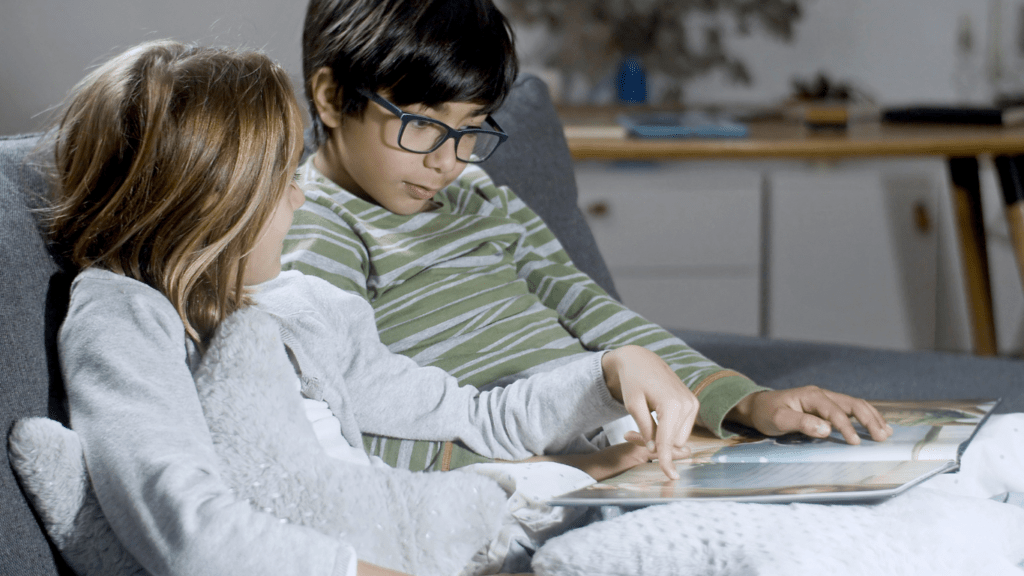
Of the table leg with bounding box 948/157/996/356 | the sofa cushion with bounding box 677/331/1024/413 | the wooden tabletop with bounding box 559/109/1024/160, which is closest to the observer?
the sofa cushion with bounding box 677/331/1024/413

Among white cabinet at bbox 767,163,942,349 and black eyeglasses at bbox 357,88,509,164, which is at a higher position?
black eyeglasses at bbox 357,88,509,164

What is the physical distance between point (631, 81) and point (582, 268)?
1.28 meters

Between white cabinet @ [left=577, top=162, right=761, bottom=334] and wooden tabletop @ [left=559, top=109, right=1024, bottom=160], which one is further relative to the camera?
white cabinet @ [left=577, top=162, right=761, bottom=334]

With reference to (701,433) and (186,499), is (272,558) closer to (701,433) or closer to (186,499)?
(186,499)

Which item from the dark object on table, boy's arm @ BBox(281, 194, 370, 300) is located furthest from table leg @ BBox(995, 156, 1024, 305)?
boy's arm @ BBox(281, 194, 370, 300)

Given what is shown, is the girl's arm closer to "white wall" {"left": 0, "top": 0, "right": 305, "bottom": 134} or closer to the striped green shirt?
the striped green shirt

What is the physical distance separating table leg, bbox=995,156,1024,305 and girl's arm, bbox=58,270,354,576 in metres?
1.50

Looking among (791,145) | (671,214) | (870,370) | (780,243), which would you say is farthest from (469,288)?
(780,243)

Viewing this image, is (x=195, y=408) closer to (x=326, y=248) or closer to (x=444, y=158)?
(x=326, y=248)

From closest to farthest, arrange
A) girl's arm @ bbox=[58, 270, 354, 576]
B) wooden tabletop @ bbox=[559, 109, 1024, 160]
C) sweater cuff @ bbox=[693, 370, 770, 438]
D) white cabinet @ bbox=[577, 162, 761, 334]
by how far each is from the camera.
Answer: girl's arm @ bbox=[58, 270, 354, 576] → sweater cuff @ bbox=[693, 370, 770, 438] → wooden tabletop @ bbox=[559, 109, 1024, 160] → white cabinet @ bbox=[577, 162, 761, 334]

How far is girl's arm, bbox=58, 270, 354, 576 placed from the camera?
46 cm

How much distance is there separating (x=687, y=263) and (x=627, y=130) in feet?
1.06

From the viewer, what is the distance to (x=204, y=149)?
0.54 metres

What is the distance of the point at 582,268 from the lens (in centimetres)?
104
